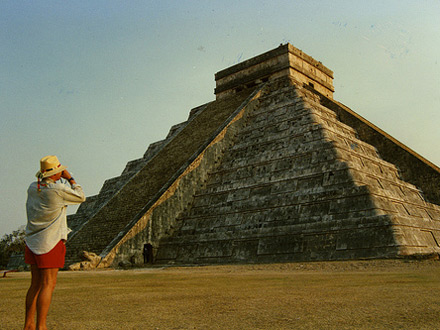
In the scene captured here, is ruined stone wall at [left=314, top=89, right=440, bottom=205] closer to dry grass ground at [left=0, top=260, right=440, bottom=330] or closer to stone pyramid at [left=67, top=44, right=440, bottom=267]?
stone pyramid at [left=67, top=44, right=440, bottom=267]

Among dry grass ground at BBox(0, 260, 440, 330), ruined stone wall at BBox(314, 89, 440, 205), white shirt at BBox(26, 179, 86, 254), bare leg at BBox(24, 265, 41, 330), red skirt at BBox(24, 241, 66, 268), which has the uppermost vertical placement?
ruined stone wall at BBox(314, 89, 440, 205)

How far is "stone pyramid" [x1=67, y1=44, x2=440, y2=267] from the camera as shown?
36.2ft

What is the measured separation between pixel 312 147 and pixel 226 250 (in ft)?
14.8

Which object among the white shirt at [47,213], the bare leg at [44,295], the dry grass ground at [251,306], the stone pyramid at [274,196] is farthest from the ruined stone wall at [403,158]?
the bare leg at [44,295]

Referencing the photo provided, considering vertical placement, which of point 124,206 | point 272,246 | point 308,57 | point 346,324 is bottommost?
point 346,324

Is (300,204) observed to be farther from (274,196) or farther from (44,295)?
(44,295)

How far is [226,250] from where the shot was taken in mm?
12578

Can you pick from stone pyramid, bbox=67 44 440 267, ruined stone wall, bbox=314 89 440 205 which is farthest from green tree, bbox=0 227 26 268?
ruined stone wall, bbox=314 89 440 205

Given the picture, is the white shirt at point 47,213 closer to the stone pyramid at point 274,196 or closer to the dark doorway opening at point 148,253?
the stone pyramid at point 274,196

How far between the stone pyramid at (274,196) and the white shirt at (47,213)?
8.41m

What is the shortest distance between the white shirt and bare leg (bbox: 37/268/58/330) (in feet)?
0.53

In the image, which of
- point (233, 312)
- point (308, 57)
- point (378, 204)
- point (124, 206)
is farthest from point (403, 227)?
point (308, 57)

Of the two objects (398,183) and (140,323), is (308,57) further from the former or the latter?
(140,323)

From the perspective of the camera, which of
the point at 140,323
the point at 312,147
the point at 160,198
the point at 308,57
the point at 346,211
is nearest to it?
the point at 140,323
